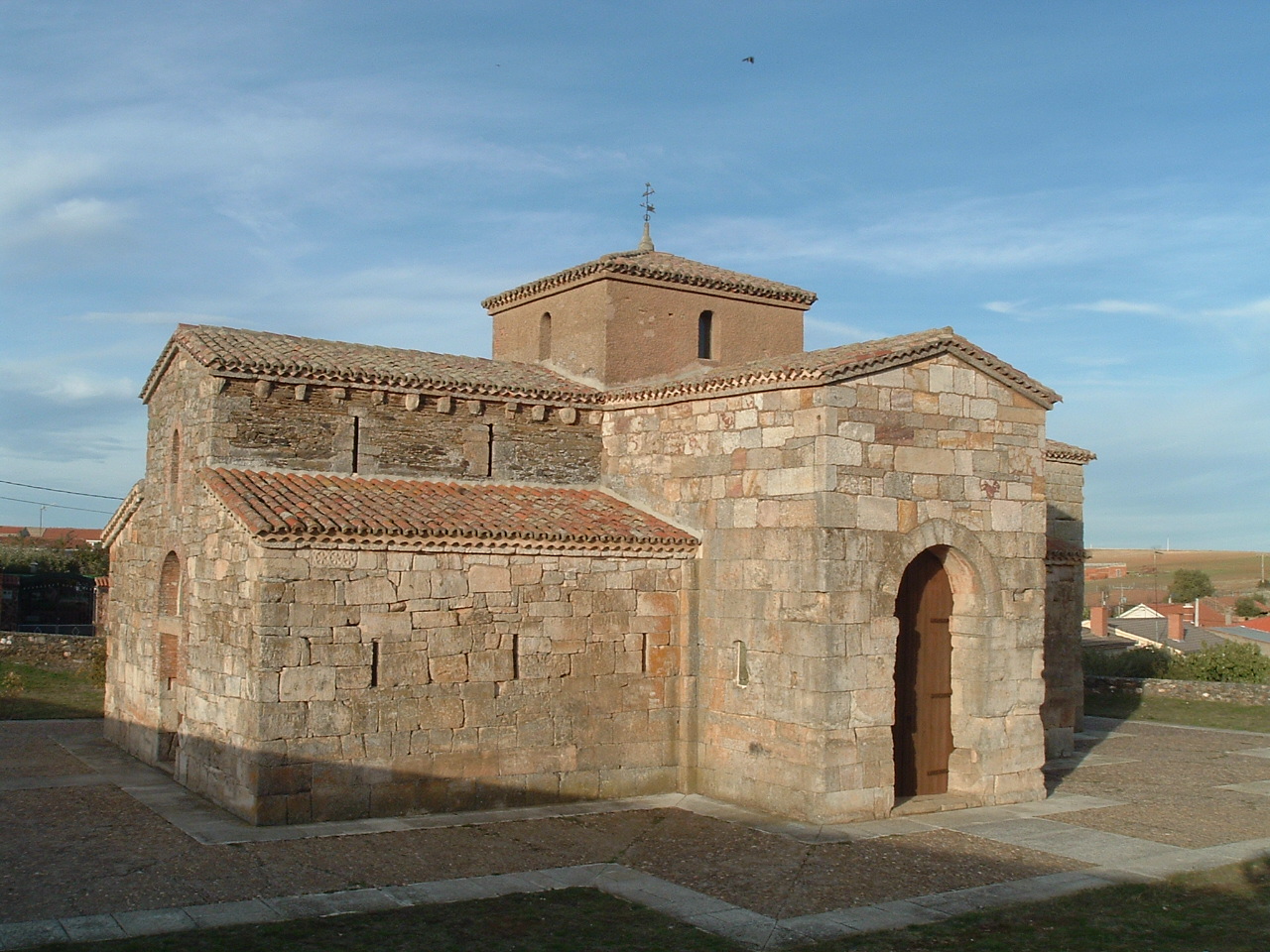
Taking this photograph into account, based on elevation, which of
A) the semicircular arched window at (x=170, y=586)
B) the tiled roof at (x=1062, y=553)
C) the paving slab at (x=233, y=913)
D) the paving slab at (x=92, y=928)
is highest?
the tiled roof at (x=1062, y=553)

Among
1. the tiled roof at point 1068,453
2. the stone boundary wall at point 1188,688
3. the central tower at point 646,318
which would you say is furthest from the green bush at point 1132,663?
the central tower at point 646,318

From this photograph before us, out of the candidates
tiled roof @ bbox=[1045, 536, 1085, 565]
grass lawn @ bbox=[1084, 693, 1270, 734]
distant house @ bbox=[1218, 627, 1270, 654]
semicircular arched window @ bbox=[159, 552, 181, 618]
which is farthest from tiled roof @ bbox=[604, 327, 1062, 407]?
distant house @ bbox=[1218, 627, 1270, 654]

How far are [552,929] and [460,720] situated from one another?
431 cm

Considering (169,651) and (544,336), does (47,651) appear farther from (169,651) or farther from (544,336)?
(544,336)

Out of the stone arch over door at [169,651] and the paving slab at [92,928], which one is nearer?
the paving slab at [92,928]

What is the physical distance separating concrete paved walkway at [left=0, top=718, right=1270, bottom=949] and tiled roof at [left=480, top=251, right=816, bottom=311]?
762 cm

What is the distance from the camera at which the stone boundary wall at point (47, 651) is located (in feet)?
78.6

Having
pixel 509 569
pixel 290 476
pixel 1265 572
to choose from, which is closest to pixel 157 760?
pixel 290 476

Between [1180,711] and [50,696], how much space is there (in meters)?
21.0

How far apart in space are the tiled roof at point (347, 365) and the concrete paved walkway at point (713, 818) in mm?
5011

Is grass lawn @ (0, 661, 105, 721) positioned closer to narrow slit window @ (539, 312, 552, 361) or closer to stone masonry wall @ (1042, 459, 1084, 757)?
narrow slit window @ (539, 312, 552, 361)

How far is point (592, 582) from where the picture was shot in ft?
45.6

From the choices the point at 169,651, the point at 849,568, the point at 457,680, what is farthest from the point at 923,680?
the point at 169,651

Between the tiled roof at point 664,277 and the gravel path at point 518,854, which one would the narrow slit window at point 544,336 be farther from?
the gravel path at point 518,854
